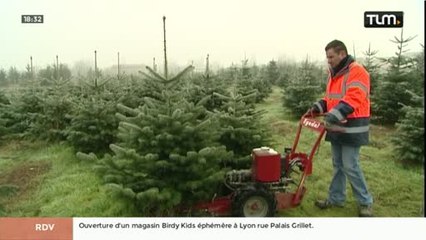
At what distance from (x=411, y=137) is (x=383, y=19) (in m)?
1.07

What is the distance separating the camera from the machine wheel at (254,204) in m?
2.50

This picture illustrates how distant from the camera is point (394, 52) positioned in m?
2.68

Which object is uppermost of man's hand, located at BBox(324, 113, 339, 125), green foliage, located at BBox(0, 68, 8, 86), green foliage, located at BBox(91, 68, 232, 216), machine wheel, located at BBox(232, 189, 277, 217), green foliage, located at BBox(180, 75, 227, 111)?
green foliage, located at BBox(0, 68, 8, 86)

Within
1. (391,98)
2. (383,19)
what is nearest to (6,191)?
(383,19)

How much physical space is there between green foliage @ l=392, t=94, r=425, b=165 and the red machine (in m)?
0.75

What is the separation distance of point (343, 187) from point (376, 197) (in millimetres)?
211

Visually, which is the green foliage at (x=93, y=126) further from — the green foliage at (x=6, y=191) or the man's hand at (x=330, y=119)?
the man's hand at (x=330, y=119)


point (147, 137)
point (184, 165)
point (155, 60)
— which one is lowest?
point (184, 165)

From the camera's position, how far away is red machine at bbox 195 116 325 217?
2521 mm

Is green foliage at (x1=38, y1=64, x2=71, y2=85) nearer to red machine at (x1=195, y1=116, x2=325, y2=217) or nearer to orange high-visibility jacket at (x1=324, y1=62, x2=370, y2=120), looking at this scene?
red machine at (x1=195, y1=116, x2=325, y2=217)

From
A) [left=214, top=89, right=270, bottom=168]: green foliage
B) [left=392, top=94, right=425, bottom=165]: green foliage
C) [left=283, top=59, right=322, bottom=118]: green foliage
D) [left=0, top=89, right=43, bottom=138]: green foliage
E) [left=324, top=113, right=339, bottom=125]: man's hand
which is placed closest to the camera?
[left=324, top=113, right=339, bottom=125]: man's hand

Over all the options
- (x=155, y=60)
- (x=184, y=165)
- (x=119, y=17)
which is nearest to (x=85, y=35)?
(x=119, y=17)

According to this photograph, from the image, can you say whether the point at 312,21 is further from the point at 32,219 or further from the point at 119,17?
the point at 32,219
